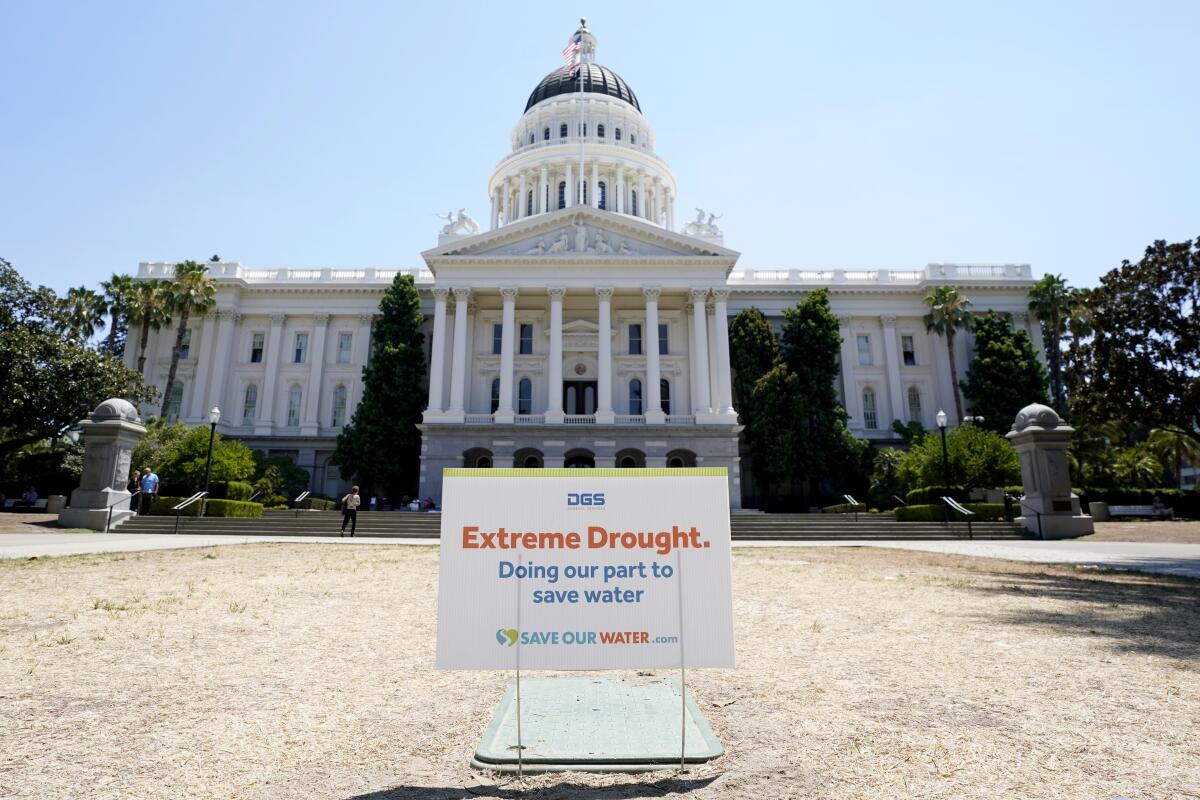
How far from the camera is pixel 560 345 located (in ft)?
134

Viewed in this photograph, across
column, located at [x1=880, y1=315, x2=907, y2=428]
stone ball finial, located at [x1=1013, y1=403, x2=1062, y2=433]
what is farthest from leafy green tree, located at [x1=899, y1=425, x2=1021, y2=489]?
column, located at [x1=880, y1=315, x2=907, y2=428]

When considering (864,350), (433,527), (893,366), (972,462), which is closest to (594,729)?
(433,527)

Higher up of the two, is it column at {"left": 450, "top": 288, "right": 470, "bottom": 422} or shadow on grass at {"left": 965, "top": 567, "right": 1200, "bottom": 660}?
column at {"left": 450, "top": 288, "right": 470, "bottom": 422}

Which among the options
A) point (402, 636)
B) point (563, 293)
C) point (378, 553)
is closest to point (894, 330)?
point (563, 293)

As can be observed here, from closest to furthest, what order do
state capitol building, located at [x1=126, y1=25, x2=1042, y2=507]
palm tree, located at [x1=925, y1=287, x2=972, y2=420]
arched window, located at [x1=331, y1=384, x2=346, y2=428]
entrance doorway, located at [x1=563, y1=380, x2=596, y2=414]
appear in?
state capitol building, located at [x1=126, y1=25, x2=1042, y2=507] < entrance doorway, located at [x1=563, y1=380, x2=596, y2=414] < palm tree, located at [x1=925, y1=287, x2=972, y2=420] < arched window, located at [x1=331, y1=384, x2=346, y2=428]

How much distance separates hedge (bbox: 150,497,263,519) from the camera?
26750 mm

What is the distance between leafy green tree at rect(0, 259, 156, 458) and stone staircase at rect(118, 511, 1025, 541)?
12577mm

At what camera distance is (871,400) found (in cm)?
4881

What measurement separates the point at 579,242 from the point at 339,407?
20.5 meters

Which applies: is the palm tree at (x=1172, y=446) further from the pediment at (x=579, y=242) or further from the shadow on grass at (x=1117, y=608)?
the shadow on grass at (x=1117, y=608)

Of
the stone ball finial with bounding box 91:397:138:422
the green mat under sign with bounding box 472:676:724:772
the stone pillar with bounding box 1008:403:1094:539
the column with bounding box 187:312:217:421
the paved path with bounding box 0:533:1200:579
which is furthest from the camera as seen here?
the column with bounding box 187:312:217:421

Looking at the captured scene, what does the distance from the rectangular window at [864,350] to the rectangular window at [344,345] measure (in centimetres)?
3641

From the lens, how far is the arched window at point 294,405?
47.0 meters

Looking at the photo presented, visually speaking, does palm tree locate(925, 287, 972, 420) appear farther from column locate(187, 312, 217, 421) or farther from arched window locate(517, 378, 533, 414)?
column locate(187, 312, 217, 421)
